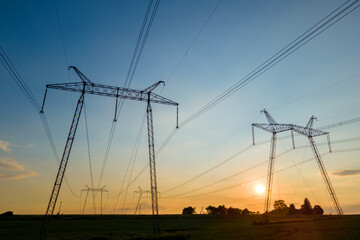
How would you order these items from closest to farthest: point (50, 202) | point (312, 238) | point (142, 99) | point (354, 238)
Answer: point (354, 238) < point (312, 238) < point (50, 202) < point (142, 99)

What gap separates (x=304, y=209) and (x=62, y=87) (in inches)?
7854

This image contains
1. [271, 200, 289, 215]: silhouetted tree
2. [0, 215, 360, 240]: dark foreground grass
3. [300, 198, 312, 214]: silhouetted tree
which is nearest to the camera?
[0, 215, 360, 240]: dark foreground grass

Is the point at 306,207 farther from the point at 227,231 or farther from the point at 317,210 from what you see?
the point at 227,231

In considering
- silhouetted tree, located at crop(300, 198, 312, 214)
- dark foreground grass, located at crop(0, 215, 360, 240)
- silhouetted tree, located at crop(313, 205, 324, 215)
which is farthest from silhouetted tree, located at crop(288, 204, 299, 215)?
dark foreground grass, located at crop(0, 215, 360, 240)

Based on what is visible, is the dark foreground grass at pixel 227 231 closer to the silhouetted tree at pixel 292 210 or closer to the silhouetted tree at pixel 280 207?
the silhouetted tree at pixel 280 207

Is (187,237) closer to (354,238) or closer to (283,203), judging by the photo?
(354,238)

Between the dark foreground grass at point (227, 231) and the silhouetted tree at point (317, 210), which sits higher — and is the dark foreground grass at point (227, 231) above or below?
above

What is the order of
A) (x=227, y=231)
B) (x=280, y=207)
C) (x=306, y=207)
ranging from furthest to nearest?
(x=280, y=207), (x=306, y=207), (x=227, y=231)

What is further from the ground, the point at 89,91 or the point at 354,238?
the point at 89,91

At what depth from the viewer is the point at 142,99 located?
40.7 m

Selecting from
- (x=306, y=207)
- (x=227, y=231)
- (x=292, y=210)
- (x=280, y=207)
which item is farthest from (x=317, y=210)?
(x=227, y=231)

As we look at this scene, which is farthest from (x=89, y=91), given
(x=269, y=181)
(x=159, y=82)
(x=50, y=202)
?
(x=269, y=181)

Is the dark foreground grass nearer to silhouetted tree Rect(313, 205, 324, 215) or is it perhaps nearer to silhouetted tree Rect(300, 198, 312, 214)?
silhouetted tree Rect(300, 198, 312, 214)

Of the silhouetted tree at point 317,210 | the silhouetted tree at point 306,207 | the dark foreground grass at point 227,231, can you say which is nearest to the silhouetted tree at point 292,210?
the silhouetted tree at point 306,207
